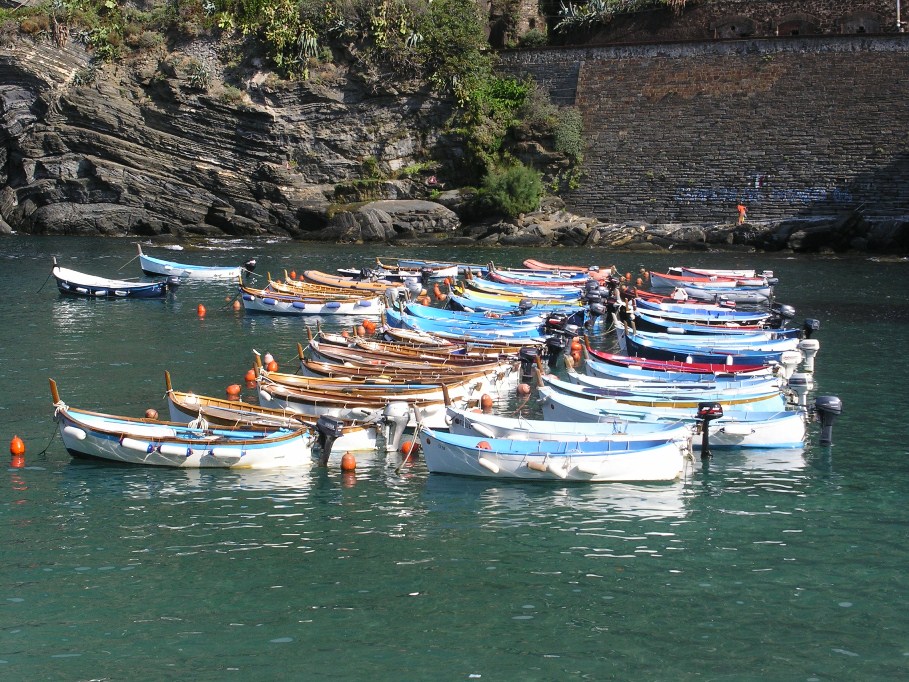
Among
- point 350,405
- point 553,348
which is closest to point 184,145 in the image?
point 553,348

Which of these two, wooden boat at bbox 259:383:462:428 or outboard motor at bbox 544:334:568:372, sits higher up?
outboard motor at bbox 544:334:568:372

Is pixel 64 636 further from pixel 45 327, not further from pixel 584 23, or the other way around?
pixel 584 23

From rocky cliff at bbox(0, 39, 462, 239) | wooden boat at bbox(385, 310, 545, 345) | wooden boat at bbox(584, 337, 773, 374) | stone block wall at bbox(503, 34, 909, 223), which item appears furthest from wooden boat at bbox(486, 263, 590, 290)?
rocky cliff at bbox(0, 39, 462, 239)

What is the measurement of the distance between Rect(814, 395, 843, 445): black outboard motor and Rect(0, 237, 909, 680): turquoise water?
28cm

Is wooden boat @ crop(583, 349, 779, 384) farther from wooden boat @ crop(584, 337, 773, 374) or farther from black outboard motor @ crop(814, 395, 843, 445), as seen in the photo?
black outboard motor @ crop(814, 395, 843, 445)

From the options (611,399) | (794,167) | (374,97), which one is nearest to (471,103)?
(374,97)

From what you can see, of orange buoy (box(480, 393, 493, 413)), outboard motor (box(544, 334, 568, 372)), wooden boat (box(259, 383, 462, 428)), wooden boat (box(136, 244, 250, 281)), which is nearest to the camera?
wooden boat (box(259, 383, 462, 428))

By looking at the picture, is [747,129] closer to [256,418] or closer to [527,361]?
[527,361]

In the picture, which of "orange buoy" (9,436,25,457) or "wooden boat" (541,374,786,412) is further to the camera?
"wooden boat" (541,374,786,412)

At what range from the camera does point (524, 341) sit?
29562 mm

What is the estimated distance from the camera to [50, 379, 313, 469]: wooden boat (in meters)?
19.7

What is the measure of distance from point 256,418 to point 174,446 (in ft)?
6.37

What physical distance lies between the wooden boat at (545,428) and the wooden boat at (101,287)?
23610mm

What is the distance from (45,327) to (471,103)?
36.5m
